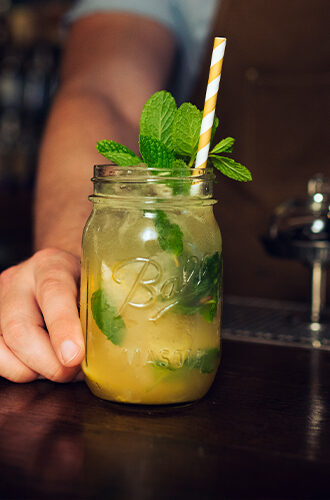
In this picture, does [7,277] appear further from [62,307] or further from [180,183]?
[180,183]

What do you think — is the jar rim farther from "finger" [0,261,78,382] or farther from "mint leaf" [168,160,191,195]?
"finger" [0,261,78,382]

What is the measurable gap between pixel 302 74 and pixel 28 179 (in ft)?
5.08

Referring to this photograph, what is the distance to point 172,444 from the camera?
1.90 ft

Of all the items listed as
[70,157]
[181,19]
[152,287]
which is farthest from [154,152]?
[181,19]

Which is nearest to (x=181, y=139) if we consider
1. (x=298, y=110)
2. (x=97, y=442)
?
(x=97, y=442)

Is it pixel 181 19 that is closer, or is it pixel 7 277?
pixel 7 277

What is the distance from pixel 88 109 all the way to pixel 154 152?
29.2 inches

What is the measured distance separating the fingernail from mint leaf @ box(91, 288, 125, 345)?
0.14ft

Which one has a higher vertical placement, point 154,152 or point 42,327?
point 154,152

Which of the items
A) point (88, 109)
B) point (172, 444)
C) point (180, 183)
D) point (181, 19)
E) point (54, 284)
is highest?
point (181, 19)

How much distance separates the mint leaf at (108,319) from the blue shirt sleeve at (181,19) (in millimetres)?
1071

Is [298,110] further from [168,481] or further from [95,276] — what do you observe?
[168,481]

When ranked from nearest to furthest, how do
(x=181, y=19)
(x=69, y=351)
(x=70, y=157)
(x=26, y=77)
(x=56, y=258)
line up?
(x=69, y=351) < (x=56, y=258) < (x=70, y=157) < (x=181, y=19) < (x=26, y=77)

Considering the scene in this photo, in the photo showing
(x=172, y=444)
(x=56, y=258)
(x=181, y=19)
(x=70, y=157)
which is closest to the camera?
(x=172, y=444)
